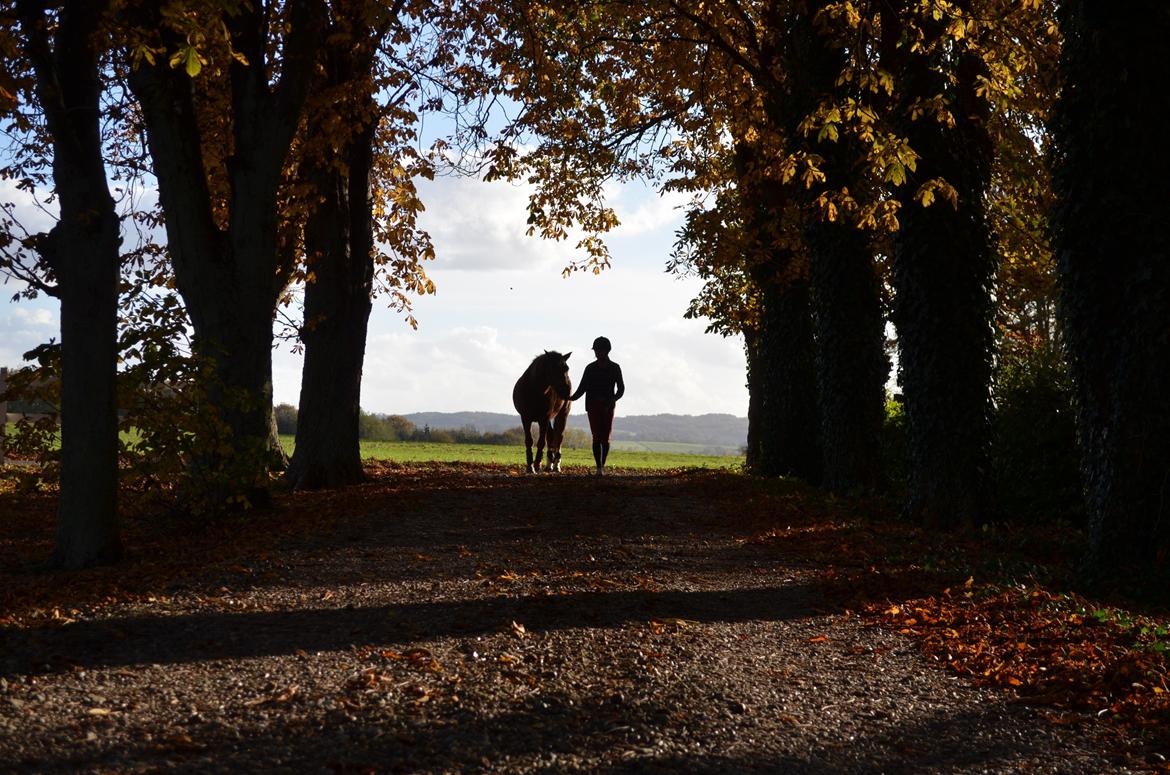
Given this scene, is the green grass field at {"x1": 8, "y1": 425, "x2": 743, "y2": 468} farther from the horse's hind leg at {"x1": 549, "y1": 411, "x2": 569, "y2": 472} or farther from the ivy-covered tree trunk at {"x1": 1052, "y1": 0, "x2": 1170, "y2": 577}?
the ivy-covered tree trunk at {"x1": 1052, "y1": 0, "x2": 1170, "y2": 577}

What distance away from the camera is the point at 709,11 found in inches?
808

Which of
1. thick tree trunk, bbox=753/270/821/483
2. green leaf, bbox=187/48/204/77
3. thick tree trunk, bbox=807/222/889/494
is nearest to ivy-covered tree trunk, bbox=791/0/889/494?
thick tree trunk, bbox=807/222/889/494

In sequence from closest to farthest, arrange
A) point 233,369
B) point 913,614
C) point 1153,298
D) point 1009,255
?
1. point 913,614
2. point 1153,298
3. point 233,369
4. point 1009,255

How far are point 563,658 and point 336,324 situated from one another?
11.7m

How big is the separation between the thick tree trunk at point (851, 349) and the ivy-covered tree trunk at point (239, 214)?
8.61 metres

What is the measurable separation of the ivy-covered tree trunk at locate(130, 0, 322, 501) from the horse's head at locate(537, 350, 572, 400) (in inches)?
322

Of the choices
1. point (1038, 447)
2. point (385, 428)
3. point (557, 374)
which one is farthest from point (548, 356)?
point (385, 428)

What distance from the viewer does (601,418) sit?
64.4 ft

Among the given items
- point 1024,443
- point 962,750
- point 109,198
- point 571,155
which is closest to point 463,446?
point 571,155

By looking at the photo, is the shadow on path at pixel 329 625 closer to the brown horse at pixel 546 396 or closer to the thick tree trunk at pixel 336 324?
the thick tree trunk at pixel 336 324

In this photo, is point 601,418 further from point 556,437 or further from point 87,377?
point 87,377

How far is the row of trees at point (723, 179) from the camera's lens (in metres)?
8.83

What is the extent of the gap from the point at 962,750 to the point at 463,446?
35.5m

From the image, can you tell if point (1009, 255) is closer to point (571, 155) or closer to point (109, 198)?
point (571, 155)
